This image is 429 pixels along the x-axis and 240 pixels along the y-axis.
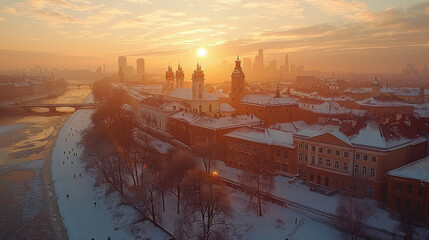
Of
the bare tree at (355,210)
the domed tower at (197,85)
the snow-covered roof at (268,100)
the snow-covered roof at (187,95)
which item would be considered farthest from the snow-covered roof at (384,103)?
the bare tree at (355,210)

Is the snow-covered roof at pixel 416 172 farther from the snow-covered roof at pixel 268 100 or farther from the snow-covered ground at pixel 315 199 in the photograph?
the snow-covered roof at pixel 268 100

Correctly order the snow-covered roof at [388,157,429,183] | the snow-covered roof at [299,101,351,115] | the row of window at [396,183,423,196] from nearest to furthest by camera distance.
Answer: the row of window at [396,183,423,196] < the snow-covered roof at [388,157,429,183] < the snow-covered roof at [299,101,351,115]

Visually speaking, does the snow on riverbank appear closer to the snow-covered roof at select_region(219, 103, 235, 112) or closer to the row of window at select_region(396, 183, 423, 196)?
the row of window at select_region(396, 183, 423, 196)

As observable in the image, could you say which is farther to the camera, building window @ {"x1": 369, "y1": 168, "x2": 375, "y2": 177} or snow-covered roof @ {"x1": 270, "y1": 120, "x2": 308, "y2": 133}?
snow-covered roof @ {"x1": 270, "y1": 120, "x2": 308, "y2": 133}

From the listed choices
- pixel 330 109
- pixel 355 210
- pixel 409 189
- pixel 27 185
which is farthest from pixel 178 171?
pixel 330 109

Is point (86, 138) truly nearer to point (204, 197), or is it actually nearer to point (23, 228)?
point (23, 228)

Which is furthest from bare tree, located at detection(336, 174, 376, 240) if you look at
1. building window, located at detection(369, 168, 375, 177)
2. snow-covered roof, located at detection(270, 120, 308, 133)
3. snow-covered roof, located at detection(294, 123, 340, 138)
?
snow-covered roof, located at detection(270, 120, 308, 133)
